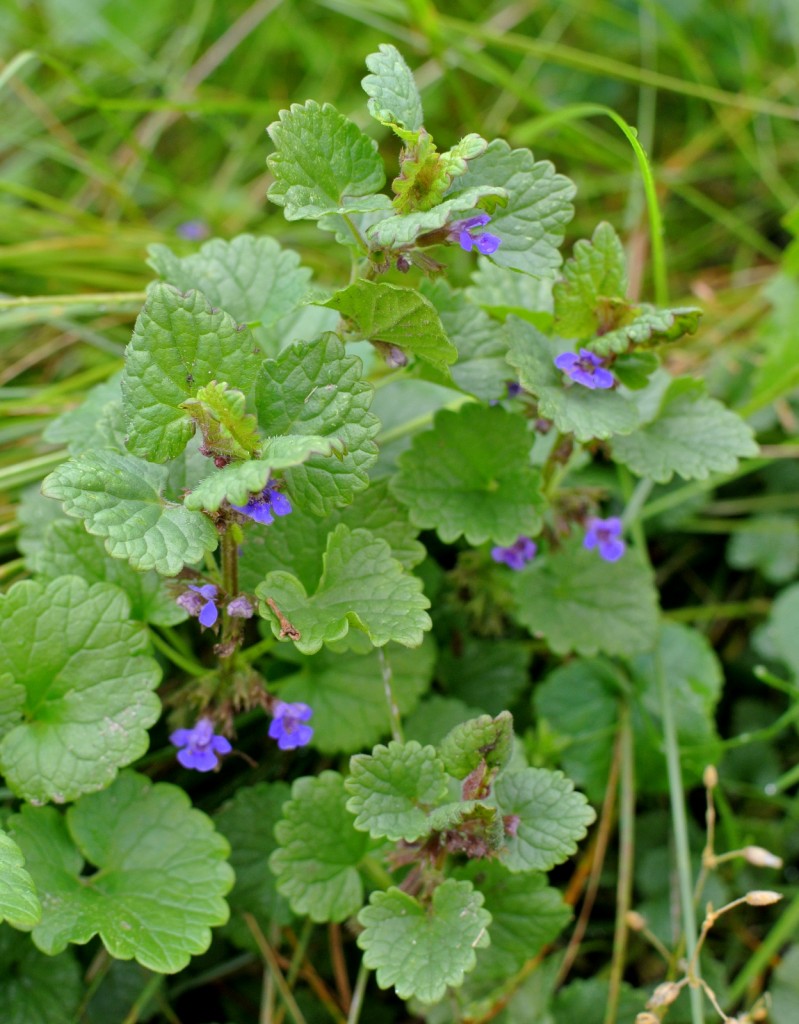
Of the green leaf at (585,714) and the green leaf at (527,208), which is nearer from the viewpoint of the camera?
the green leaf at (527,208)

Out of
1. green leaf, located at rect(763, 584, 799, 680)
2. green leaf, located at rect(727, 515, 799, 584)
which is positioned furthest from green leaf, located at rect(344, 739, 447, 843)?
green leaf, located at rect(727, 515, 799, 584)

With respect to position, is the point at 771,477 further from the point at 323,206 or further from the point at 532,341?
the point at 323,206

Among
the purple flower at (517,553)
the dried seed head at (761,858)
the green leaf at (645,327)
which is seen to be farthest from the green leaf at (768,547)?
the green leaf at (645,327)

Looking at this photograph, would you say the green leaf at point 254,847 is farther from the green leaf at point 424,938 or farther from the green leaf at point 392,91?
the green leaf at point 392,91

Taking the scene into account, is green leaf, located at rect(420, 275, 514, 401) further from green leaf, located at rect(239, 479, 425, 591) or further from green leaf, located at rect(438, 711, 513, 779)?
green leaf, located at rect(438, 711, 513, 779)

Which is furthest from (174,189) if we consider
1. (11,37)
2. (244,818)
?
(244,818)

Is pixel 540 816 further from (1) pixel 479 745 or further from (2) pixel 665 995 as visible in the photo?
(2) pixel 665 995
